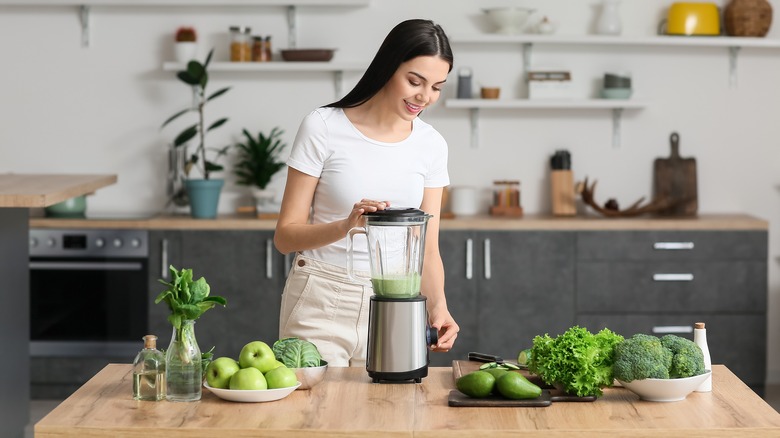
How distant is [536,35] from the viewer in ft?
16.7

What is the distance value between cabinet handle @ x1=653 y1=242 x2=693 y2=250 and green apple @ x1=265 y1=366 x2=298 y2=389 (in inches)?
122

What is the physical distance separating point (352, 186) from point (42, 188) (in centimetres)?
145

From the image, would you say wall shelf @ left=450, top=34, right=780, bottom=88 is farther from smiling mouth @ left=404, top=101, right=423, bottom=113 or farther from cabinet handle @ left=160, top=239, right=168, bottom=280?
smiling mouth @ left=404, top=101, right=423, bottom=113

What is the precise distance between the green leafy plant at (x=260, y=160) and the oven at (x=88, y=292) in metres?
0.64

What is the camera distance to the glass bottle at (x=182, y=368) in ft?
6.79

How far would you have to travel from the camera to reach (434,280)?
2.58 meters

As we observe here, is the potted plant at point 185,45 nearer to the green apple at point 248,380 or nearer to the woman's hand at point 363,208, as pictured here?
the woman's hand at point 363,208

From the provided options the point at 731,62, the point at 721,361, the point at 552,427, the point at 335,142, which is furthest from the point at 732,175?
the point at 552,427

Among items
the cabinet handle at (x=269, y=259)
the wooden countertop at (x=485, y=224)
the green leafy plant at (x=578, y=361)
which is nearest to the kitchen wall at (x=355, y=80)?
the wooden countertop at (x=485, y=224)

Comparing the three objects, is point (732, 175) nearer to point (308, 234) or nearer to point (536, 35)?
point (536, 35)

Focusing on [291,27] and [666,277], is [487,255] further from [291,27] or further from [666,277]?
[291,27]

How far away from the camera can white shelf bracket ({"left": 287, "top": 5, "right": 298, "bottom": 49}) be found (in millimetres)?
5227

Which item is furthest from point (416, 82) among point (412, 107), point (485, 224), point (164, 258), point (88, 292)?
point (88, 292)

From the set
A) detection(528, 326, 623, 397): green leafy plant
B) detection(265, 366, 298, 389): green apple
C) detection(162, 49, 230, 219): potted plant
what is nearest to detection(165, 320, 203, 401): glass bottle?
detection(265, 366, 298, 389): green apple
